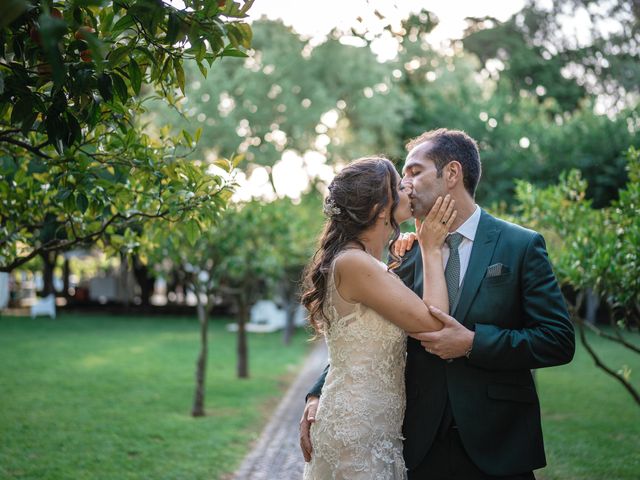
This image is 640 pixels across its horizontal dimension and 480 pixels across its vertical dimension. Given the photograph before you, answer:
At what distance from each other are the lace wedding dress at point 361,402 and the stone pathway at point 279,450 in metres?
2.28

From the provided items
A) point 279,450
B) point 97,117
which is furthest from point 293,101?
point 97,117

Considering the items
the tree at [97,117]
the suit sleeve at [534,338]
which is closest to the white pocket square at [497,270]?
the suit sleeve at [534,338]

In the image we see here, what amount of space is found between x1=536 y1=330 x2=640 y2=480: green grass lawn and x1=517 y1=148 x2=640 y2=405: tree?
49.6 inches

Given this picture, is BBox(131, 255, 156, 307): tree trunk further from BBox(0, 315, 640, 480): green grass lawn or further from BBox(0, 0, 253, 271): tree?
BBox(0, 0, 253, 271): tree

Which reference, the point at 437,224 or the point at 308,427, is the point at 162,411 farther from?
the point at 437,224

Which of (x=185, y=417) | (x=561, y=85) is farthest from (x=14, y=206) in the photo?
(x=561, y=85)

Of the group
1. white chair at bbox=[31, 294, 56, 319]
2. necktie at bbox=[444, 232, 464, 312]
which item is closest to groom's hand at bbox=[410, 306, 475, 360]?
necktie at bbox=[444, 232, 464, 312]

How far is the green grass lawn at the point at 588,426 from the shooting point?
8000mm

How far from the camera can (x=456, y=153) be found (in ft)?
12.2

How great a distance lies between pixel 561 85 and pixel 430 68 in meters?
5.68

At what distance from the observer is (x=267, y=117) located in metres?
26.0

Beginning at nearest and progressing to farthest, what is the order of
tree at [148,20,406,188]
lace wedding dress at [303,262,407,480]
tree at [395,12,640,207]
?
lace wedding dress at [303,262,407,480]
tree at [395,12,640,207]
tree at [148,20,406,188]

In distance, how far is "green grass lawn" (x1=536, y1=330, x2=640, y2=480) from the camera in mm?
8000

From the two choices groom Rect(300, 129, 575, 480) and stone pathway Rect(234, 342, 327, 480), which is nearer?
groom Rect(300, 129, 575, 480)
